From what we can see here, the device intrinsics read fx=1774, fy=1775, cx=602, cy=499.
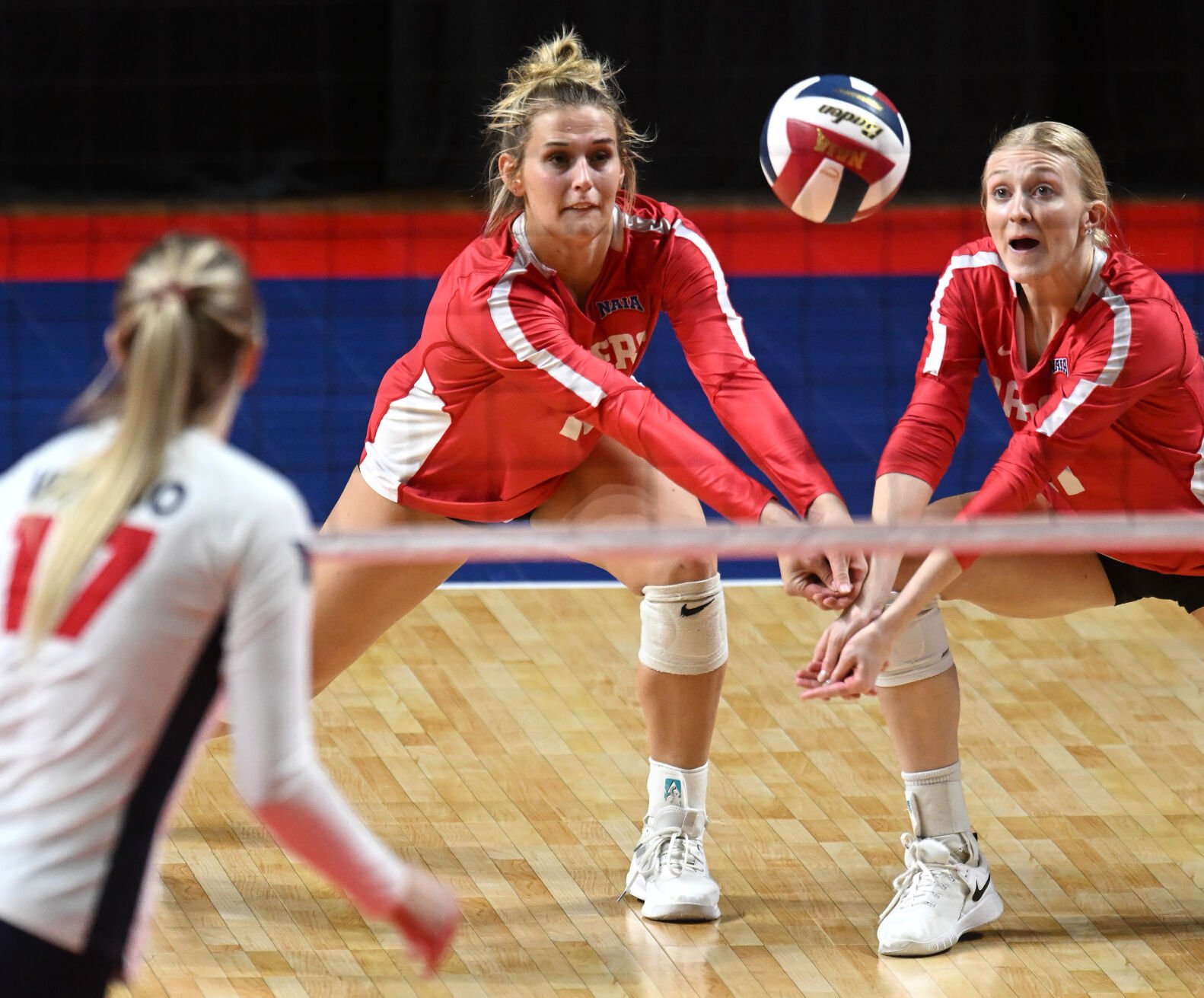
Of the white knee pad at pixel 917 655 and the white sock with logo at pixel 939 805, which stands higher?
the white knee pad at pixel 917 655

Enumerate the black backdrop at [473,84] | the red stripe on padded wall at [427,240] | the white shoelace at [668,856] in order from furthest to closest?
the black backdrop at [473,84] → the red stripe on padded wall at [427,240] → the white shoelace at [668,856]

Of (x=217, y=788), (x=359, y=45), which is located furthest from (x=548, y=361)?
(x=359, y=45)

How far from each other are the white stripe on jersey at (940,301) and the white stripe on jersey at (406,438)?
1057 millimetres

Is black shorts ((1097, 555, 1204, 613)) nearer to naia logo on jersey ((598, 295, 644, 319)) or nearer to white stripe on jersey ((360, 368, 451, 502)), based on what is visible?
naia logo on jersey ((598, 295, 644, 319))

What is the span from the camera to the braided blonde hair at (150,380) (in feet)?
6.27

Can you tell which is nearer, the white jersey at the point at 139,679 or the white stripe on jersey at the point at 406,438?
the white jersey at the point at 139,679

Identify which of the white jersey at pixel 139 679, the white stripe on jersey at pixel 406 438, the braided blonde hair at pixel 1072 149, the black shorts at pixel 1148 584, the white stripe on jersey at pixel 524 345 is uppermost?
the braided blonde hair at pixel 1072 149

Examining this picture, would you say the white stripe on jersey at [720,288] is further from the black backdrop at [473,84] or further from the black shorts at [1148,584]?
the black backdrop at [473,84]

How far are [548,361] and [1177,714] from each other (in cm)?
228

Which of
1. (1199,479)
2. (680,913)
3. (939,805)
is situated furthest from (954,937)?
(1199,479)

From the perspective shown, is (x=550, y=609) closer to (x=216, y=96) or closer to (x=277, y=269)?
(x=277, y=269)

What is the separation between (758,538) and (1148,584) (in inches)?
47.9

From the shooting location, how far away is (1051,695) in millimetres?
5020

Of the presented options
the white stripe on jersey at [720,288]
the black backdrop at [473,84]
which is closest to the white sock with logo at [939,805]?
the white stripe on jersey at [720,288]
